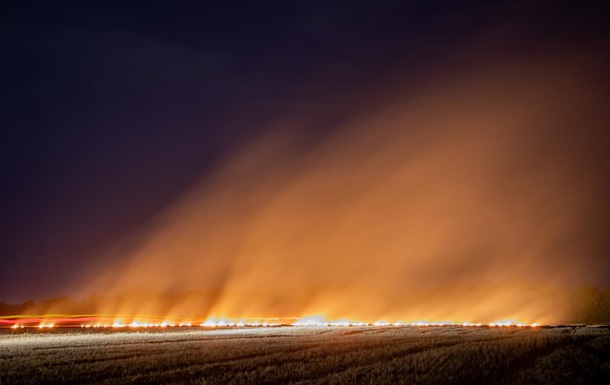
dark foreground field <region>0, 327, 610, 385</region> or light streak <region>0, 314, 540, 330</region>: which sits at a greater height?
light streak <region>0, 314, 540, 330</region>

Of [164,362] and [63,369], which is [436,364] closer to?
[164,362]

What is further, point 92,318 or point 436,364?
point 92,318

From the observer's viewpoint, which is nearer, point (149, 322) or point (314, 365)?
point (314, 365)

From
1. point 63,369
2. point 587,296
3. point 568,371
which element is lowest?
point 568,371

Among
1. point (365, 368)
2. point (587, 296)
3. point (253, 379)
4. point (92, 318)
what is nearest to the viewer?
point (253, 379)

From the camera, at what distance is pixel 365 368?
22.0 m

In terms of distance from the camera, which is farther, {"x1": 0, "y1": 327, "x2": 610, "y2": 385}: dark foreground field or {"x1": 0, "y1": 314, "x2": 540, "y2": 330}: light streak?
{"x1": 0, "y1": 314, "x2": 540, "y2": 330}: light streak

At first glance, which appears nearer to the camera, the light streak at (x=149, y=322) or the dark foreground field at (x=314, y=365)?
the dark foreground field at (x=314, y=365)

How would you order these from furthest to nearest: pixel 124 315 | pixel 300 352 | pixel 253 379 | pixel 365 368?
pixel 124 315, pixel 300 352, pixel 365 368, pixel 253 379

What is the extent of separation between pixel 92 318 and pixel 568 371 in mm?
69538

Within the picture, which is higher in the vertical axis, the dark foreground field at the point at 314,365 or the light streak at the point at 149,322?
the light streak at the point at 149,322

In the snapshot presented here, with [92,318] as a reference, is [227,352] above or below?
below

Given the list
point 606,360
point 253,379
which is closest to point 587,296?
point 606,360

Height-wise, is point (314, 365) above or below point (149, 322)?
below
